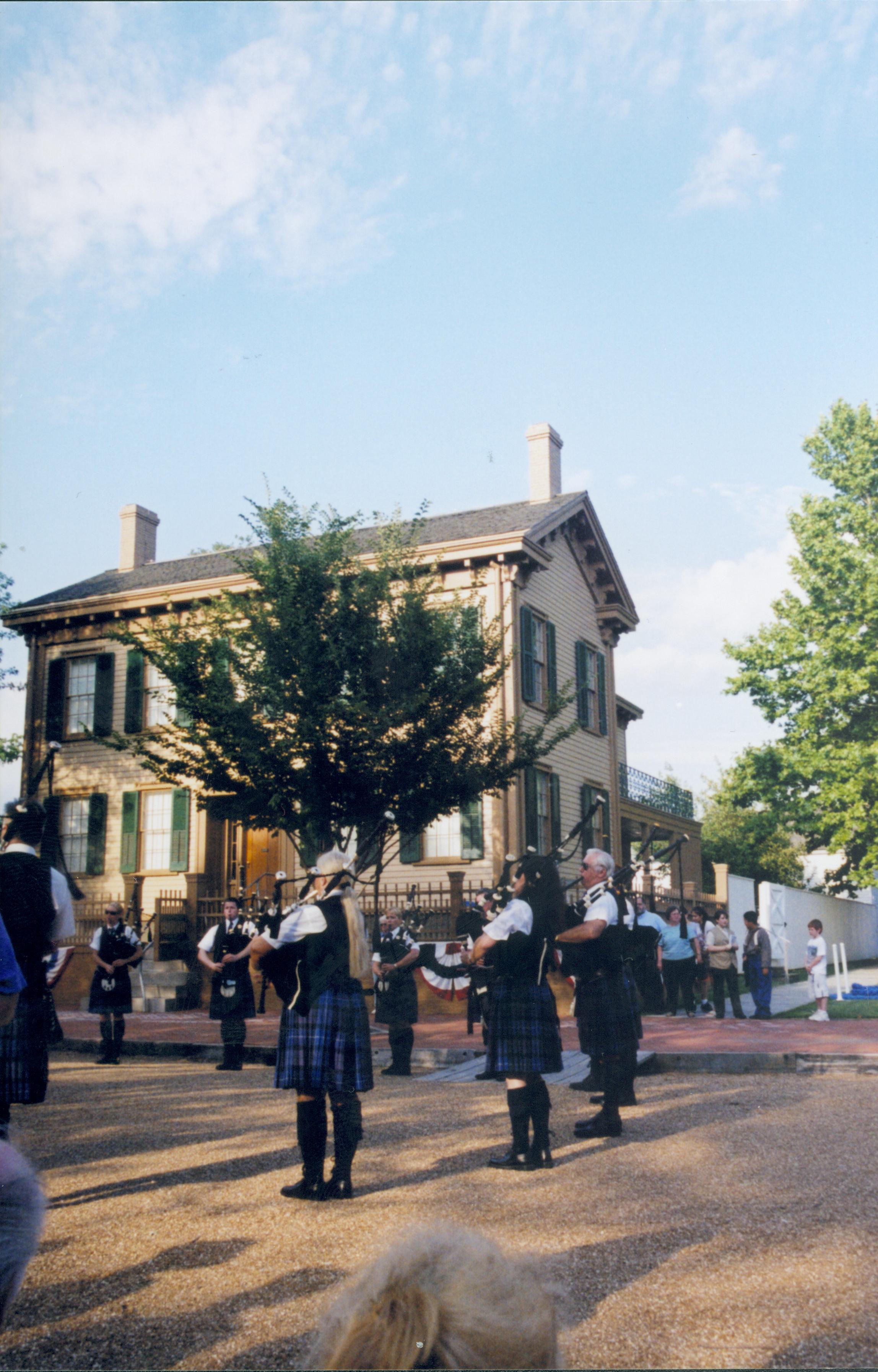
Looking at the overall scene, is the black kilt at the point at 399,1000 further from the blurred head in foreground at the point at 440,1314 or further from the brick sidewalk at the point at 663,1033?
the blurred head in foreground at the point at 440,1314

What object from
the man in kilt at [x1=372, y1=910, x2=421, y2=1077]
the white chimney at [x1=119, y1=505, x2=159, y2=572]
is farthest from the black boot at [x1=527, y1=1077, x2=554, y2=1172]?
the white chimney at [x1=119, y1=505, x2=159, y2=572]

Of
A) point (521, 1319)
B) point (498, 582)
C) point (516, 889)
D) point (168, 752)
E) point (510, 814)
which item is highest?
point (498, 582)

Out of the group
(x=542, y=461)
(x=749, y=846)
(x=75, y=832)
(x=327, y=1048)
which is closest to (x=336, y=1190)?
(x=327, y=1048)

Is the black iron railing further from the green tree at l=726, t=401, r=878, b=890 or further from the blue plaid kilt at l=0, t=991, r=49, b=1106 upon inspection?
the blue plaid kilt at l=0, t=991, r=49, b=1106

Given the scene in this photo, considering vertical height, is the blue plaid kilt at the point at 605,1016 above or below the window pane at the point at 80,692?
below

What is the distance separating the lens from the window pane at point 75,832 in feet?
81.7

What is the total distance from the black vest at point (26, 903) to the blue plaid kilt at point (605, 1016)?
155 inches

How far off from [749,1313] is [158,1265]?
7.94 feet

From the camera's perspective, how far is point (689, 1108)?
30.5 ft

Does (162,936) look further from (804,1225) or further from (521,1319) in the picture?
(521,1319)

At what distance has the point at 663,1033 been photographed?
1484 cm

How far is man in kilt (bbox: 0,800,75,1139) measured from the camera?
5734 millimetres

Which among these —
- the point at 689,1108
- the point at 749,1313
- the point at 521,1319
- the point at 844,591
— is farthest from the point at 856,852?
the point at 521,1319

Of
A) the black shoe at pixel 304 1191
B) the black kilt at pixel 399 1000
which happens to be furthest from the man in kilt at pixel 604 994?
the black kilt at pixel 399 1000
